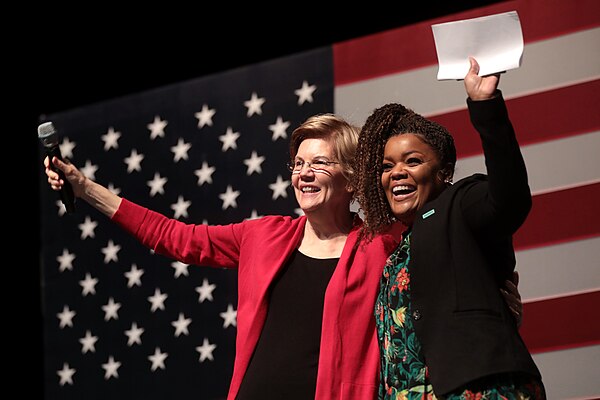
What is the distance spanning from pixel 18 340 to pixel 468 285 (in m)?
3.25

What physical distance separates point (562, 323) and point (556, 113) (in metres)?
0.76

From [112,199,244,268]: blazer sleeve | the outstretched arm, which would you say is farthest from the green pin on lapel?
the outstretched arm

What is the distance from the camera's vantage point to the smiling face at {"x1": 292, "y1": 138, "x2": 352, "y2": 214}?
2.93m

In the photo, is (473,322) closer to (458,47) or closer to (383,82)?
(458,47)

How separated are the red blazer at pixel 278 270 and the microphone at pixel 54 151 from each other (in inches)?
6.4

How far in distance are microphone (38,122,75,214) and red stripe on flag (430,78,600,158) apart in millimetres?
1628

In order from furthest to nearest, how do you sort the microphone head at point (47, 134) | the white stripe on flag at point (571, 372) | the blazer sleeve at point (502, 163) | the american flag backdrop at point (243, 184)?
the american flag backdrop at point (243, 184) < the white stripe on flag at point (571, 372) < the microphone head at point (47, 134) < the blazer sleeve at point (502, 163)

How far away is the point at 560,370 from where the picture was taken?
133 inches

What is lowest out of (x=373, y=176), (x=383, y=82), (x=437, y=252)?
(x=437, y=252)

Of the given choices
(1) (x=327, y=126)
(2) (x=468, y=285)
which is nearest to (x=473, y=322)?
(2) (x=468, y=285)

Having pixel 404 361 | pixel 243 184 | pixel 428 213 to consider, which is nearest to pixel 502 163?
pixel 428 213

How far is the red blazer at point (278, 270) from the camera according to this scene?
2.68 meters

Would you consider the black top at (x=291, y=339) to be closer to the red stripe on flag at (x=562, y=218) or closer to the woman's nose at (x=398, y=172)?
the woman's nose at (x=398, y=172)

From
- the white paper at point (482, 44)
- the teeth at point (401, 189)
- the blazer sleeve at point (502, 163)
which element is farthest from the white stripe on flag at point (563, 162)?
the blazer sleeve at point (502, 163)
